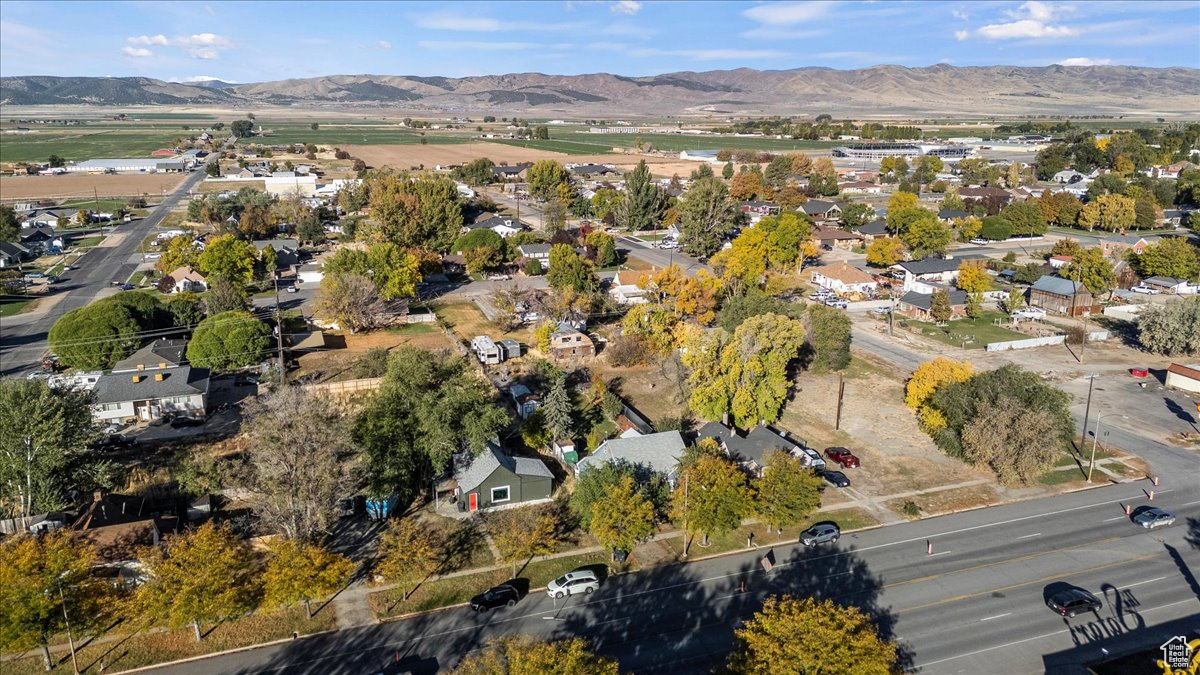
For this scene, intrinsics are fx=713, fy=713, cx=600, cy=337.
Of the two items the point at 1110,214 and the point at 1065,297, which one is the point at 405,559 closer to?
the point at 1065,297

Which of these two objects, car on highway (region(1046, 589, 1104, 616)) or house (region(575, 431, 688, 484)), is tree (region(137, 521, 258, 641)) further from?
car on highway (region(1046, 589, 1104, 616))

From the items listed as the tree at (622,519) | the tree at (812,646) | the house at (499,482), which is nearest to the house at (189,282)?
the house at (499,482)

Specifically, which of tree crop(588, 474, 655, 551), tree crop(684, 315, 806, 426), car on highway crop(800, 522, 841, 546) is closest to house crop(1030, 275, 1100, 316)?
tree crop(684, 315, 806, 426)

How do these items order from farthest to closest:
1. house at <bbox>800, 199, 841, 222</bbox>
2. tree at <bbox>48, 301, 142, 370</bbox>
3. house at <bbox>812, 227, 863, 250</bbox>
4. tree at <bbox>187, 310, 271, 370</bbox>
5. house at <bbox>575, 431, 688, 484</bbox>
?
1. house at <bbox>800, 199, 841, 222</bbox>
2. house at <bbox>812, 227, 863, 250</bbox>
3. tree at <bbox>187, 310, 271, 370</bbox>
4. tree at <bbox>48, 301, 142, 370</bbox>
5. house at <bbox>575, 431, 688, 484</bbox>

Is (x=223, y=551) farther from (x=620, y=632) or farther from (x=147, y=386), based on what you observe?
(x=147, y=386)

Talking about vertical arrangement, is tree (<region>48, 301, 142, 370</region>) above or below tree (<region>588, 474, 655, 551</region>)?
above

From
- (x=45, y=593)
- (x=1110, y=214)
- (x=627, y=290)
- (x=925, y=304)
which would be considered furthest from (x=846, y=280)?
(x=45, y=593)

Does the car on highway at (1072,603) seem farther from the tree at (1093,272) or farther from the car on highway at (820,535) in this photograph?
the tree at (1093,272)
